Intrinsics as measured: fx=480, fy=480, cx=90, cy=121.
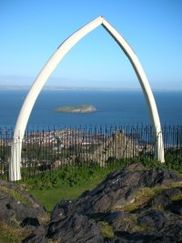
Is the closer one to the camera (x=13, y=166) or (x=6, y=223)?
(x=6, y=223)

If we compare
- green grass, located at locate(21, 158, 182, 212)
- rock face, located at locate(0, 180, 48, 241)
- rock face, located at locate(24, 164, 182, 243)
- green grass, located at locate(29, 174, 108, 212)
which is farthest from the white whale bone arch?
rock face, located at locate(0, 180, 48, 241)

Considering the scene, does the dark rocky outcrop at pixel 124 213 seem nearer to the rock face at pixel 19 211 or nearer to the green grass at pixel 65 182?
the rock face at pixel 19 211

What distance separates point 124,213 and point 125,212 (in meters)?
0.14

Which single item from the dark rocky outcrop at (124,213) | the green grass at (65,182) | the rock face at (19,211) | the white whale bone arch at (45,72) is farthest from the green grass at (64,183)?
the dark rocky outcrop at (124,213)

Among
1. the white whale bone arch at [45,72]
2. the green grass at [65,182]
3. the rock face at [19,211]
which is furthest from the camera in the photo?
the white whale bone arch at [45,72]

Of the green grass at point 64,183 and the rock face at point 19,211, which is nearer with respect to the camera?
the rock face at point 19,211

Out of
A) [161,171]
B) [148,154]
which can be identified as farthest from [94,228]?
[148,154]

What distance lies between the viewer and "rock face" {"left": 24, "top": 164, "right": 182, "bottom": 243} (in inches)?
264

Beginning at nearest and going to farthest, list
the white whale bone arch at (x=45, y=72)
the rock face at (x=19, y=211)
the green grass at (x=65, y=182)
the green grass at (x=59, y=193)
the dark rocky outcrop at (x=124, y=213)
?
1. the dark rocky outcrop at (x=124, y=213)
2. the rock face at (x=19, y=211)
3. the green grass at (x=59, y=193)
4. the green grass at (x=65, y=182)
5. the white whale bone arch at (x=45, y=72)

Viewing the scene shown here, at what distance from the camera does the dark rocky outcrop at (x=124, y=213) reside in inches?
264

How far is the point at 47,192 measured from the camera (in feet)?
50.4

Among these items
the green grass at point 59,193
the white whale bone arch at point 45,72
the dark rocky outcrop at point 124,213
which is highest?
the white whale bone arch at point 45,72

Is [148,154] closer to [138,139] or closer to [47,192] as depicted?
[138,139]

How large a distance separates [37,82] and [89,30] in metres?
2.73
